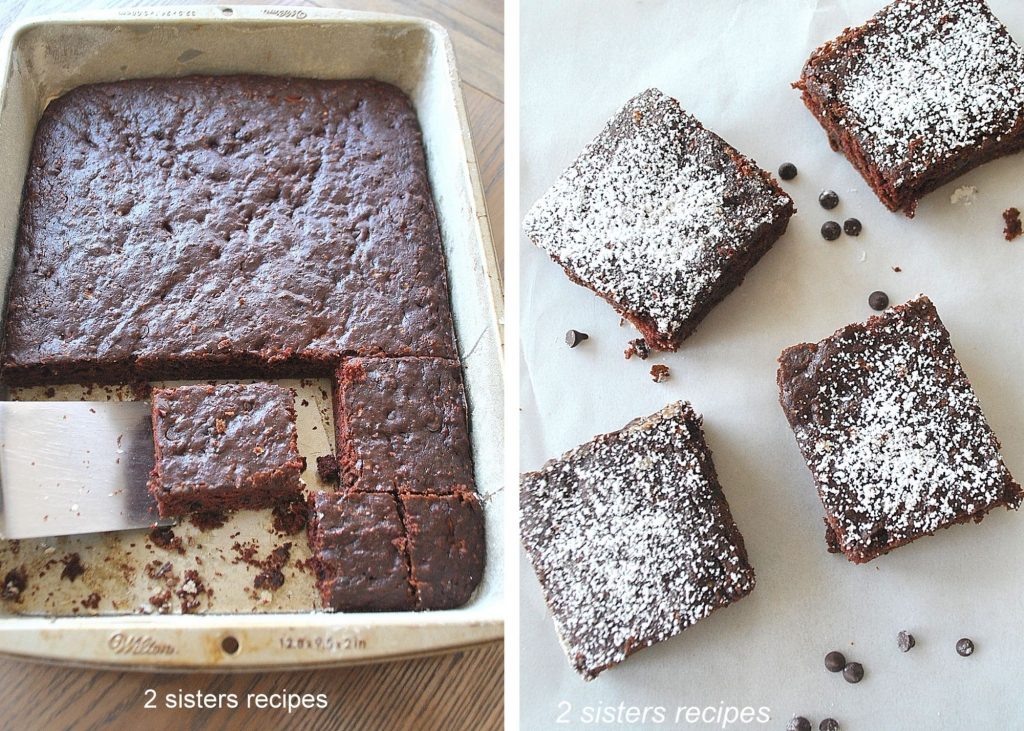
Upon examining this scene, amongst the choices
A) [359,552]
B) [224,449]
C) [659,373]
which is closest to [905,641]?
[659,373]

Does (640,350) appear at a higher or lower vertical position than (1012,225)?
lower

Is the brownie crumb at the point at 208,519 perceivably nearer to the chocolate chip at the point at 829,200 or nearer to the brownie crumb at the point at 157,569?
the brownie crumb at the point at 157,569

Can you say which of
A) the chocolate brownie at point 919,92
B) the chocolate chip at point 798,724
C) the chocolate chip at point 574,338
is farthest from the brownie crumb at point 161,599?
the chocolate brownie at point 919,92

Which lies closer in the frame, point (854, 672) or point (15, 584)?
point (854, 672)

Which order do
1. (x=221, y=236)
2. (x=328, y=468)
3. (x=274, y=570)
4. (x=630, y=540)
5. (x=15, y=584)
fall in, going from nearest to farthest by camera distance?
(x=630, y=540), (x=15, y=584), (x=274, y=570), (x=328, y=468), (x=221, y=236)

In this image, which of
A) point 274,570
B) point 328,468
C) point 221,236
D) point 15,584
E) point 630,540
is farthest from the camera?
point 221,236

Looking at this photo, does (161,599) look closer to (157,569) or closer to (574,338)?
(157,569)

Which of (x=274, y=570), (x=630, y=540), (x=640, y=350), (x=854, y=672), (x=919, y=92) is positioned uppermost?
(x=919, y=92)
